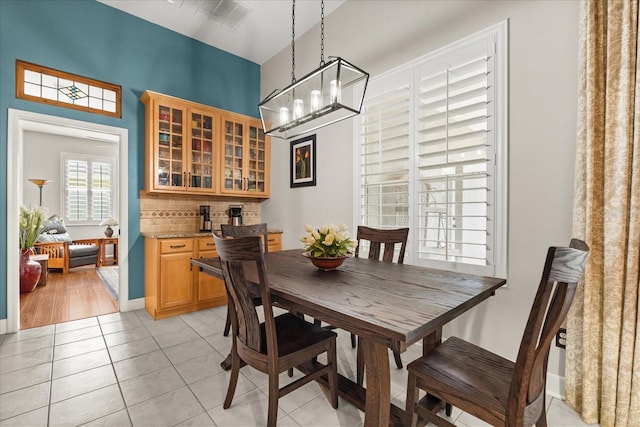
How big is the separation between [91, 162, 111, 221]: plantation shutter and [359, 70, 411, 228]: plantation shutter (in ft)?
22.6

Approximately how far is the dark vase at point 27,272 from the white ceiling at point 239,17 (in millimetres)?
3437

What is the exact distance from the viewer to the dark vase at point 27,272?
12.7 feet

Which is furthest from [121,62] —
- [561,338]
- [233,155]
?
[561,338]

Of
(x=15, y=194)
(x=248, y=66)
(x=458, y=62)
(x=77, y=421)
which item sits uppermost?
(x=248, y=66)

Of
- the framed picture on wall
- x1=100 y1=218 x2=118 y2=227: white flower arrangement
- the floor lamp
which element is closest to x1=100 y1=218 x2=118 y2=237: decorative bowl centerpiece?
x1=100 y1=218 x2=118 y2=227: white flower arrangement

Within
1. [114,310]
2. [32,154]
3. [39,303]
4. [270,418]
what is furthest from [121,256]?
[32,154]

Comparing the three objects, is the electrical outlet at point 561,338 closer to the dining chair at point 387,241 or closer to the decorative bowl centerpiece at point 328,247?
the dining chair at point 387,241

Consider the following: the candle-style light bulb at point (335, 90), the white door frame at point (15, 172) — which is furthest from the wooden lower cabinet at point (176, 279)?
the candle-style light bulb at point (335, 90)

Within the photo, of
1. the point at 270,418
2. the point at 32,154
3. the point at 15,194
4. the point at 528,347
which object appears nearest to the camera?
the point at 528,347

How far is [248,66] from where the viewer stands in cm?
446

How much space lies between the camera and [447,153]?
2344 millimetres

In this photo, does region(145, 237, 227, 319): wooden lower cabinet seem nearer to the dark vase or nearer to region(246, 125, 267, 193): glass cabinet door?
region(246, 125, 267, 193): glass cabinet door

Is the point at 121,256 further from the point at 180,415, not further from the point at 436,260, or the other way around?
the point at 436,260

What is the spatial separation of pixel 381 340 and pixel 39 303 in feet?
15.0
